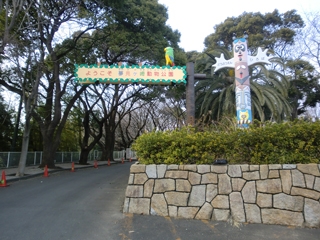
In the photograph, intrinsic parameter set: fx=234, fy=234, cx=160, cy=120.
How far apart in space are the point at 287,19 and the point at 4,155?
98.2 feet

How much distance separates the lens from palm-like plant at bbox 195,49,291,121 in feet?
48.5

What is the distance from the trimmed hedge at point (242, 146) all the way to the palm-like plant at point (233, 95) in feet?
27.2

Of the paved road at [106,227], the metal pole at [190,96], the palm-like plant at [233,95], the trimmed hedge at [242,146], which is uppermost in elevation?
the palm-like plant at [233,95]

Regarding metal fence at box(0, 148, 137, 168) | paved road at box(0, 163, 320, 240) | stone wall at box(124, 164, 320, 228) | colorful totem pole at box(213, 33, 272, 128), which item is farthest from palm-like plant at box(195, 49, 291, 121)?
paved road at box(0, 163, 320, 240)

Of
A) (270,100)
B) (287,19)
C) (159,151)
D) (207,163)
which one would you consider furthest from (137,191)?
(287,19)

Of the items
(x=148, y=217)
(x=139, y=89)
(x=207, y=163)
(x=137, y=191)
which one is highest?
(x=139, y=89)

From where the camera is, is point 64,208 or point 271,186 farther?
point 64,208

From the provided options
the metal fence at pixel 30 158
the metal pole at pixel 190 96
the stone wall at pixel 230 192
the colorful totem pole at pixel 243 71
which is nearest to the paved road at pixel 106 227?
the stone wall at pixel 230 192

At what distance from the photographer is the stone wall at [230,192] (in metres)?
4.70

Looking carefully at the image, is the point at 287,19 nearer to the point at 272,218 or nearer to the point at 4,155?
the point at 272,218

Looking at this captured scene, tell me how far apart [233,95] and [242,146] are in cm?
1106

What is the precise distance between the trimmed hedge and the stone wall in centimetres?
24

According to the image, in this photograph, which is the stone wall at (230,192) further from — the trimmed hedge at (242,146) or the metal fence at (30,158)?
the metal fence at (30,158)

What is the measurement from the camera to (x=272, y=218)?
15.5 feet
